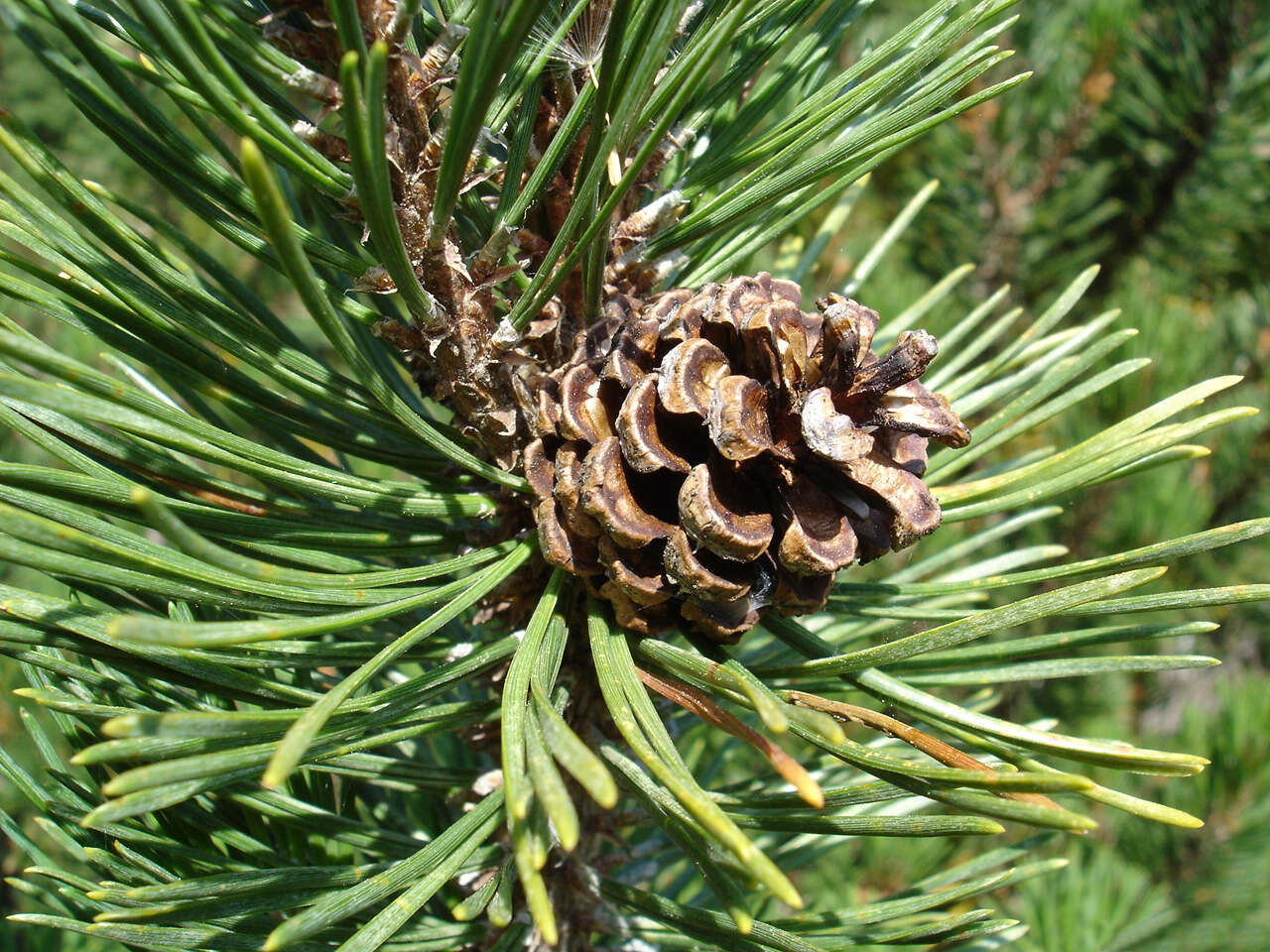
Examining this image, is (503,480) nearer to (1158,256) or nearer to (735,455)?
(735,455)

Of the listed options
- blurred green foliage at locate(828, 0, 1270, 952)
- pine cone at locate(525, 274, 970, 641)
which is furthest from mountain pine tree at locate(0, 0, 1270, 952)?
blurred green foliage at locate(828, 0, 1270, 952)

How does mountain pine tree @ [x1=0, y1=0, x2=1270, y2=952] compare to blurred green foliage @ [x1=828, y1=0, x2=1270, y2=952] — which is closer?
mountain pine tree @ [x1=0, y1=0, x2=1270, y2=952]

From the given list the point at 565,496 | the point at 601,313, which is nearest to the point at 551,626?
the point at 565,496

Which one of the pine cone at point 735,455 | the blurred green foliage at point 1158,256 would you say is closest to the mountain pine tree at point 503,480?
the pine cone at point 735,455

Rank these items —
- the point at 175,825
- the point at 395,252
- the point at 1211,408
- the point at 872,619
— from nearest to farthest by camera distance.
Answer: the point at 395,252, the point at 175,825, the point at 872,619, the point at 1211,408

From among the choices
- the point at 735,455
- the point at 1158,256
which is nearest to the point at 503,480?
the point at 735,455

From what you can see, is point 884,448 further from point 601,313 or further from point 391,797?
point 391,797

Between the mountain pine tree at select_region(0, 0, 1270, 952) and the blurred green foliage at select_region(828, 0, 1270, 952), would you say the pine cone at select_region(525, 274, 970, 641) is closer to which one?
the mountain pine tree at select_region(0, 0, 1270, 952)
